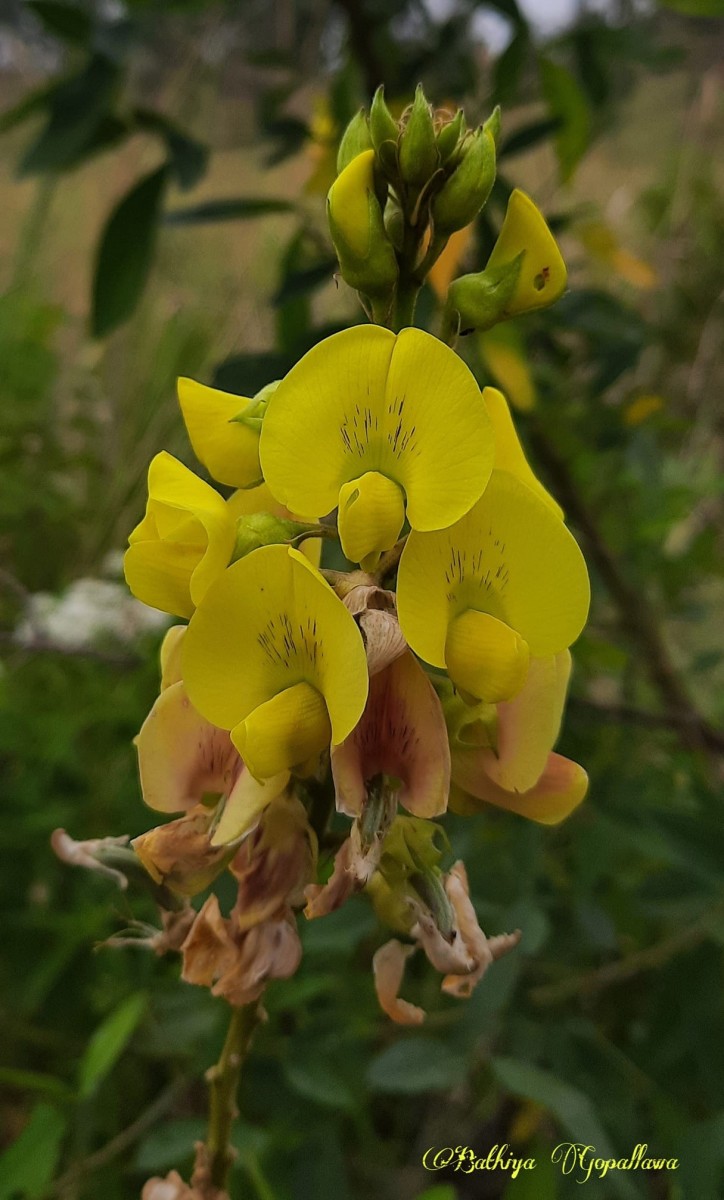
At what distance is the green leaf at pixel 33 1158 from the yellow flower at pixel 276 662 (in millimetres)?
303

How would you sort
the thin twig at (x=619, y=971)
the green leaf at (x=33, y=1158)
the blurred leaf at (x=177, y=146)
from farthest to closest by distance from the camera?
the blurred leaf at (x=177, y=146) < the thin twig at (x=619, y=971) < the green leaf at (x=33, y=1158)

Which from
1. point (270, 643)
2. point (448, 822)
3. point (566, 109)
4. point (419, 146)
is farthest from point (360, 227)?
point (566, 109)

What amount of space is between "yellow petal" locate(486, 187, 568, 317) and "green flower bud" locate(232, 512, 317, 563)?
0.11 m

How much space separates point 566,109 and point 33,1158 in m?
0.92

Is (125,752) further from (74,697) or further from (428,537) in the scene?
(428,537)

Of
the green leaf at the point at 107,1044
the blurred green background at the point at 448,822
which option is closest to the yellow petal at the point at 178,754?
the blurred green background at the point at 448,822

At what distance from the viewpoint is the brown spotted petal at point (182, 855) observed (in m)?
0.28

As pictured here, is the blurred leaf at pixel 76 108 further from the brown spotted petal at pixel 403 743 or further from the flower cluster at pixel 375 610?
the brown spotted petal at pixel 403 743

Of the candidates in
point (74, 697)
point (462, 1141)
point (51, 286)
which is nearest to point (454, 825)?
point (462, 1141)

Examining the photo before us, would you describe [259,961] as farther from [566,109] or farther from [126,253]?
[566,109]

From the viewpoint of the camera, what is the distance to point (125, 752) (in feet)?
2.72

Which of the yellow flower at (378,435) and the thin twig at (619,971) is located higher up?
the yellow flower at (378,435)

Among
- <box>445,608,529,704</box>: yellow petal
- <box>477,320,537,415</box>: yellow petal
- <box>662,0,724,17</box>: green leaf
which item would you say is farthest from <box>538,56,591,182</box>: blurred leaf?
<box>445,608,529,704</box>: yellow petal

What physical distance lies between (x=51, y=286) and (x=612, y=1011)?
6.52 feet
